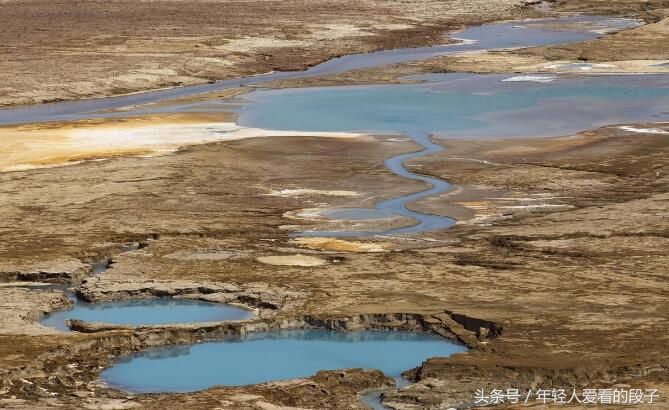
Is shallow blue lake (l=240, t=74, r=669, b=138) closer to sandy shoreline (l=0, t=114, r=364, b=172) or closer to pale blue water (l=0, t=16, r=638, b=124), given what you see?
sandy shoreline (l=0, t=114, r=364, b=172)

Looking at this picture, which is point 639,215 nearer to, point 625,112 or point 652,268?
point 652,268

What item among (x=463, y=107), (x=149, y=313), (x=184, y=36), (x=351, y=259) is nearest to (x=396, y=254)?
(x=351, y=259)

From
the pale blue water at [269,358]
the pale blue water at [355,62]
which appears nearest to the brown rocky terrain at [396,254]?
the pale blue water at [269,358]

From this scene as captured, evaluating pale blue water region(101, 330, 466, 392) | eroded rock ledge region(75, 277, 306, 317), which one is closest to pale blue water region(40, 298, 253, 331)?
eroded rock ledge region(75, 277, 306, 317)

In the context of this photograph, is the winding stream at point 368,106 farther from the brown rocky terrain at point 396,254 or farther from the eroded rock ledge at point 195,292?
the eroded rock ledge at point 195,292

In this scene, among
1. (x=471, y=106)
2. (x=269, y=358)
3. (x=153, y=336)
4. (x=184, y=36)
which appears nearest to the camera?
(x=269, y=358)

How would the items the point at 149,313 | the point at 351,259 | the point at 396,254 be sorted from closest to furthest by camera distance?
the point at 149,313, the point at 351,259, the point at 396,254

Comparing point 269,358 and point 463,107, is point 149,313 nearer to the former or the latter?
point 269,358

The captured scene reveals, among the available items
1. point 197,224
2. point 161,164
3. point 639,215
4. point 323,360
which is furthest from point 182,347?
point 161,164
